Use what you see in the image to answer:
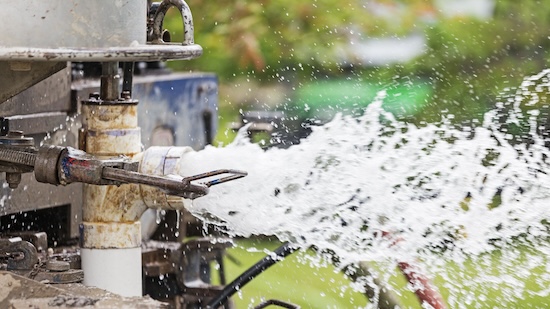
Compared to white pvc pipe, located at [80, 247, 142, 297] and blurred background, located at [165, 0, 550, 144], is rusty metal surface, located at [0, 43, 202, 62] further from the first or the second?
blurred background, located at [165, 0, 550, 144]

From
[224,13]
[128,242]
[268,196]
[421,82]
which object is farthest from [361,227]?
[421,82]

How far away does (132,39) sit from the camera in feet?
7.41

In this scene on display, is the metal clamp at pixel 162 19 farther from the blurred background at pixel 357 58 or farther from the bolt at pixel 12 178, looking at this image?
the blurred background at pixel 357 58

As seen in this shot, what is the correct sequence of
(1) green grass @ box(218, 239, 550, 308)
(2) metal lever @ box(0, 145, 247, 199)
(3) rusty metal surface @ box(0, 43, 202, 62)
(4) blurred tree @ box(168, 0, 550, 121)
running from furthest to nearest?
1. (4) blurred tree @ box(168, 0, 550, 121)
2. (1) green grass @ box(218, 239, 550, 308)
3. (2) metal lever @ box(0, 145, 247, 199)
4. (3) rusty metal surface @ box(0, 43, 202, 62)

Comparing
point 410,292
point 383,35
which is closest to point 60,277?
point 410,292

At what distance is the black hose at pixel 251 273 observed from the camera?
3.10 m

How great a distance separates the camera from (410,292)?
203 inches

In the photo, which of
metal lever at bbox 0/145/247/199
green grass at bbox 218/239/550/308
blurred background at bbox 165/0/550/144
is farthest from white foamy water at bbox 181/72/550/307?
blurred background at bbox 165/0/550/144

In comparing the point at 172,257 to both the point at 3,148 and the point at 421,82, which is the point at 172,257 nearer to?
the point at 3,148

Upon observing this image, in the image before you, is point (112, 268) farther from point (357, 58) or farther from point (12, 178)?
point (357, 58)

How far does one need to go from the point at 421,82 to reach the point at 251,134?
282 centimetres

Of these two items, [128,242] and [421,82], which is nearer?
[128,242]

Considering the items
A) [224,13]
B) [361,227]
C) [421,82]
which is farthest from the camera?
[421,82]

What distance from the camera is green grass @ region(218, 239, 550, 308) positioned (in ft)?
17.3
